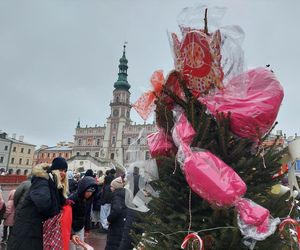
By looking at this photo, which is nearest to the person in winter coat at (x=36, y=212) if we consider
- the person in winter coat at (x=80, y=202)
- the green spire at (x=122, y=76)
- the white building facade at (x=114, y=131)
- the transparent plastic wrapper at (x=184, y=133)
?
the person in winter coat at (x=80, y=202)


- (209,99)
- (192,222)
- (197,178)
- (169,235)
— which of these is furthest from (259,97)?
(169,235)

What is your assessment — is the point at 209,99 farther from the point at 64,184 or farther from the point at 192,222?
the point at 64,184

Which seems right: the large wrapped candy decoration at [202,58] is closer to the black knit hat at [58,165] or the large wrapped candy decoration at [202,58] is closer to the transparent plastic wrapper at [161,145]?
the transparent plastic wrapper at [161,145]

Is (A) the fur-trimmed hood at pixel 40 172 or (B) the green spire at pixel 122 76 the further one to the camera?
(B) the green spire at pixel 122 76

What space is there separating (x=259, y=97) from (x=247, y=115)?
0.16 metres

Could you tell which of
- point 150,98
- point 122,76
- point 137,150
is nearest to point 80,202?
point 137,150

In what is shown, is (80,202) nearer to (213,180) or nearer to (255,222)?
(213,180)

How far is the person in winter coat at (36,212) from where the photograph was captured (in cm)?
325

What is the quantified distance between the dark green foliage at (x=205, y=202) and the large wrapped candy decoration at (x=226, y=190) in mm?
85

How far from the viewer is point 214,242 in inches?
76.7

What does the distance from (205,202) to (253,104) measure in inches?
30.2

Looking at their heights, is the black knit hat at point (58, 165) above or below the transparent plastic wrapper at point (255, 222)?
above

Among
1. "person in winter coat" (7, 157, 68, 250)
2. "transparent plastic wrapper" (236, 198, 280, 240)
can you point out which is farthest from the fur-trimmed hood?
"transparent plastic wrapper" (236, 198, 280, 240)

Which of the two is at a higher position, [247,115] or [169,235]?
[247,115]
